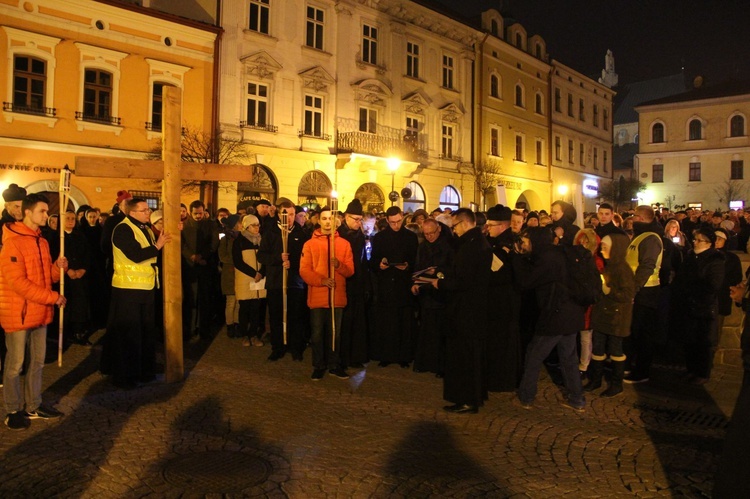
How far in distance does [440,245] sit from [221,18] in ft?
57.0

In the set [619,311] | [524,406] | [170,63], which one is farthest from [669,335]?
[170,63]

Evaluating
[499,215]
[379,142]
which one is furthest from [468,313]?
[379,142]

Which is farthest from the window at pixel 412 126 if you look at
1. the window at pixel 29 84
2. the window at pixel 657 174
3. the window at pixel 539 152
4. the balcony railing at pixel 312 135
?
the window at pixel 657 174

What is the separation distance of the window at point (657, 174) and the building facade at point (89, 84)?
156ft

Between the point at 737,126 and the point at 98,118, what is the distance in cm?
5206

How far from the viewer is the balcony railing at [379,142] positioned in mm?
25953

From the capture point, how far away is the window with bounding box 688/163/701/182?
180 feet

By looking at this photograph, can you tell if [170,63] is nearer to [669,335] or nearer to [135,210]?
[135,210]

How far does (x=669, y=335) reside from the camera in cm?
911

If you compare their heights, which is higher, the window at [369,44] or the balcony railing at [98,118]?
the window at [369,44]

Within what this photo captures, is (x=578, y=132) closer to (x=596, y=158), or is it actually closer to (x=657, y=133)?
(x=596, y=158)

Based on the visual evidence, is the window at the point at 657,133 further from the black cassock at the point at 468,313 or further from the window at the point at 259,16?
the black cassock at the point at 468,313

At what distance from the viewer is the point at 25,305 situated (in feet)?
18.6

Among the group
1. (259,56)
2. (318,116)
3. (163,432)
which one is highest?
(259,56)
